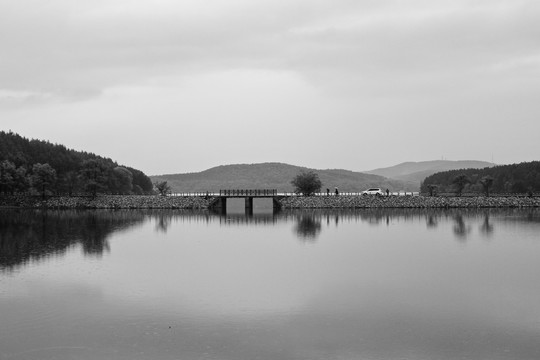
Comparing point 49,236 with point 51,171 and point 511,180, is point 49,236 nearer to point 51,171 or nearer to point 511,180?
point 51,171

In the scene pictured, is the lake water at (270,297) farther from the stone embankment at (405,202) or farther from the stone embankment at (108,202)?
the stone embankment at (108,202)

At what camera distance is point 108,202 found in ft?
373

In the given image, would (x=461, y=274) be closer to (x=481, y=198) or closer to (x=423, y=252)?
(x=423, y=252)

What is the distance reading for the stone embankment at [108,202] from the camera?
11119 centimetres

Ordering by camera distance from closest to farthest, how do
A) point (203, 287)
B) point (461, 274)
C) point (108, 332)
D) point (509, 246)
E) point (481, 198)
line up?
point (108, 332) → point (203, 287) → point (461, 274) → point (509, 246) → point (481, 198)

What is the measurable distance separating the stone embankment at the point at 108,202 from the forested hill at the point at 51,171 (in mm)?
2389

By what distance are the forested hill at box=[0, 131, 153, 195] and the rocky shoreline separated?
3.14m

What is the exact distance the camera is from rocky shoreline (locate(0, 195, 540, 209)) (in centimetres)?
10962

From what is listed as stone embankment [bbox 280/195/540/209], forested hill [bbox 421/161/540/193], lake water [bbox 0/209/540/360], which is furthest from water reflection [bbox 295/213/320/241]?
forested hill [bbox 421/161/540/193]

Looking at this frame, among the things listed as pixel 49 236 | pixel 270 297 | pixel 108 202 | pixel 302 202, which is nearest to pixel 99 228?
pixel 49 236

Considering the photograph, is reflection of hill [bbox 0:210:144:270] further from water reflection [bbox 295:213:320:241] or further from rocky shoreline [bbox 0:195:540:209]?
rocky shoreline [bbox 0:195:540:209]

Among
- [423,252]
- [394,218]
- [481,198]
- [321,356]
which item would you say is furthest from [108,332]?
[481,198]

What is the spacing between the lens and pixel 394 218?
83562 mm

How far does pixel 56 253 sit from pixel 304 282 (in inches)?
876
